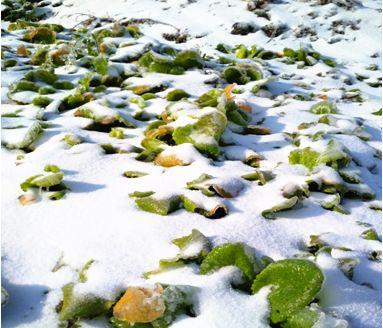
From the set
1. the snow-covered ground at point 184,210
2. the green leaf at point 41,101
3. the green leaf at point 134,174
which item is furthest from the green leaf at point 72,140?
the green leaf at point 41,101

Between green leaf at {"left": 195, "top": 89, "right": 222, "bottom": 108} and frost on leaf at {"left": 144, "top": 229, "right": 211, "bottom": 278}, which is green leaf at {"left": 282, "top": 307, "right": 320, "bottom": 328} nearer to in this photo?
frost on leaf at {"left": 144, "top": 229, "right": 211, "bottom": 278}

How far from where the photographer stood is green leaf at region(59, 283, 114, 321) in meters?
1.41

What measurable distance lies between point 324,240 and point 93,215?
0.86 m

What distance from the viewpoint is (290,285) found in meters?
1.42

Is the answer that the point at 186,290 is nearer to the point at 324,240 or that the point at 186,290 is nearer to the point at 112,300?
the point at 112,300

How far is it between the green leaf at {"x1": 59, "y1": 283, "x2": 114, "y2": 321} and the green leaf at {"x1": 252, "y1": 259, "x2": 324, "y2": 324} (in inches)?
18.7

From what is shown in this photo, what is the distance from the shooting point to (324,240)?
1.78 m

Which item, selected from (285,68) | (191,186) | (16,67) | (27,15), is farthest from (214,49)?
(191,186)

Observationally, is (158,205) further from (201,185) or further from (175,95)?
(175,95)

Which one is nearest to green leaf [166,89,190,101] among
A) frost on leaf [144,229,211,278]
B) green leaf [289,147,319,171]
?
green leaf [289,147,319,171]

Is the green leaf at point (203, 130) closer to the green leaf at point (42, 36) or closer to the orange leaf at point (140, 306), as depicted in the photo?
the orange leaf at point (140, 306)

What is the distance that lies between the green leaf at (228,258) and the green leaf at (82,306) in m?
0.33

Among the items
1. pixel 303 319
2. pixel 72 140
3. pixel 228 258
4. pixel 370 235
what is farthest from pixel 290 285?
pixel 72 140

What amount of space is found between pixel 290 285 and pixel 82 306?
0.60 meters
